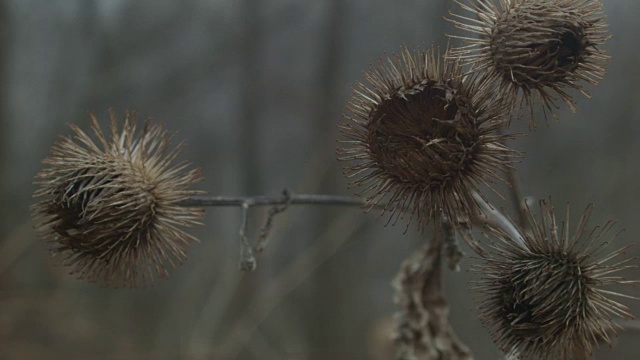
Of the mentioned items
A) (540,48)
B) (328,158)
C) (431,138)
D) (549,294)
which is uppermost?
(328,158)

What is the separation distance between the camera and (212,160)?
2662 millimetres

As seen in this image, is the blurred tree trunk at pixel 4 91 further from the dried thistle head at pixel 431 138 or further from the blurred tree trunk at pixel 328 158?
the dried thistle head at pixel 431 138

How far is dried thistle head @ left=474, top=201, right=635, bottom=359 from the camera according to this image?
0.81 m

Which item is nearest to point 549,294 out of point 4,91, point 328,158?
point 328,158

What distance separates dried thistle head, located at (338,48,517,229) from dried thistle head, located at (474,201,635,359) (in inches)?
3.8

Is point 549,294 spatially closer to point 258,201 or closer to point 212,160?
point 258,201

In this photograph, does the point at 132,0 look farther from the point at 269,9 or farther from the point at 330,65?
the point at 330,65

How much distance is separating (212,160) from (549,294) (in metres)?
2.01

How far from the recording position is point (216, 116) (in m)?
2.68

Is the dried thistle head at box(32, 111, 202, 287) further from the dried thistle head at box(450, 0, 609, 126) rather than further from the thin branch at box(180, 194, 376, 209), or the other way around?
the dried thistle head at box(450, 0, 609, 126)

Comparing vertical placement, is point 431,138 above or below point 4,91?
below

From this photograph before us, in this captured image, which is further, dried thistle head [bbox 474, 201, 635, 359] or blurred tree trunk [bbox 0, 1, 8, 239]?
blurred tree trunk [bbox 0, 1, 8, 239]

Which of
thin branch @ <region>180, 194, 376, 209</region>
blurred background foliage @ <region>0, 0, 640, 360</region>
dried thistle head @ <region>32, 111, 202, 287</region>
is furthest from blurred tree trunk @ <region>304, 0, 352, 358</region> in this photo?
dried thistle head @ <region>32, 111, 202, 287</region>

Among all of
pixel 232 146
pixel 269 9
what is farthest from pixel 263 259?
pixel 269 9
